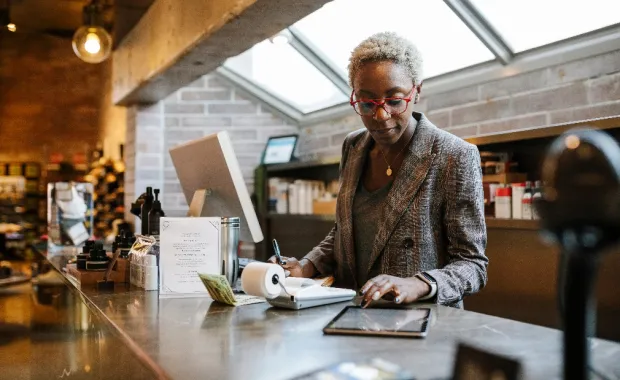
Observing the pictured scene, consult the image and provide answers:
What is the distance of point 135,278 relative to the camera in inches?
87.0

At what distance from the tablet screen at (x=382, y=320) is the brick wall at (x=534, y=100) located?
189 centimetres

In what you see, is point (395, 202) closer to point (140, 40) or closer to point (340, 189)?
point (340, 189)

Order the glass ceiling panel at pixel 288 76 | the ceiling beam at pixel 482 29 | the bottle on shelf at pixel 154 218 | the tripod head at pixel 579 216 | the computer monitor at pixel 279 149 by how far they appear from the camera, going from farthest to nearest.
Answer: the computer monitor at pixel 279 149
the glass ceiling panel at pixel 288 76
the ceiling beam at pixel 482 29
the bottle on shelf at pixel 154 218
the tripod head at pixel 579 216

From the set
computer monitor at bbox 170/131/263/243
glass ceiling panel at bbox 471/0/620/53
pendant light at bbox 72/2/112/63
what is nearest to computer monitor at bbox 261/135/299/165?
pendant light at bbox 72/2/112/63

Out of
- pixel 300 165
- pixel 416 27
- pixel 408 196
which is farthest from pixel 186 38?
pixel 408 196

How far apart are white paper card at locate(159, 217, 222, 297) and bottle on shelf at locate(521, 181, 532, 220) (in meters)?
1.55

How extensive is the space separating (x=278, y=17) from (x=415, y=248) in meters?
1.48

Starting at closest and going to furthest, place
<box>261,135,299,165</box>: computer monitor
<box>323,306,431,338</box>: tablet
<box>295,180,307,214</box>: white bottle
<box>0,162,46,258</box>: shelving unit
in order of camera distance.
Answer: <box>323,306,431,338</box>: tablet, <box>295,180,307,214</box>: white bottle, <box>261,135,299,165</box>: computer monitor, <box>0,162,46,258</box>: shelving unit

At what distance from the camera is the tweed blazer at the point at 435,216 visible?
184 cm

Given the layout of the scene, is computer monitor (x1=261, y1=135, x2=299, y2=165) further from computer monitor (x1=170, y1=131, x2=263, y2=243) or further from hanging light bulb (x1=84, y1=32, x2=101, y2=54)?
computer monitor (x1=170, y1=131, x2=263, y2=243)

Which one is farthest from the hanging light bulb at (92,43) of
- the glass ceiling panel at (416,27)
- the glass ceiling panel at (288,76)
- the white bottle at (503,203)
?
the white bottle at (503,203)

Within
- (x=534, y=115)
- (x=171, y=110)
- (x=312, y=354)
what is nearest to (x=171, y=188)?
(x=171, y=110)

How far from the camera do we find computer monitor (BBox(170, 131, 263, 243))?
2158mm

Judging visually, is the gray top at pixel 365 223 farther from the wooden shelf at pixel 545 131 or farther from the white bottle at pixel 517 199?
the white bottle at pixel 517 199
